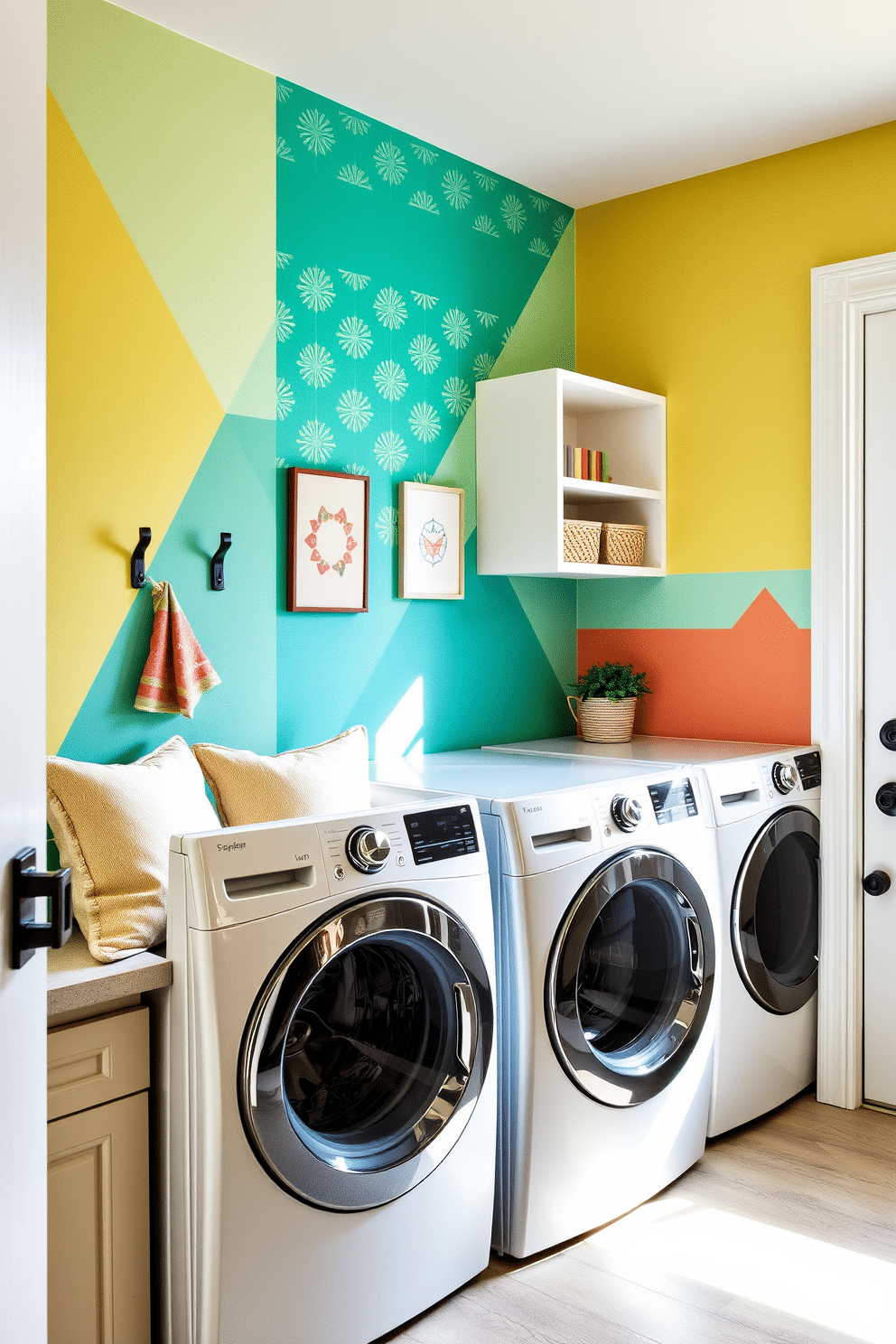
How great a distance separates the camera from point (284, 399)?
257cm

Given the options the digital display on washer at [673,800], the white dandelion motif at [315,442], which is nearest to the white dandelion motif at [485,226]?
the white dandelion motif at [315,442]

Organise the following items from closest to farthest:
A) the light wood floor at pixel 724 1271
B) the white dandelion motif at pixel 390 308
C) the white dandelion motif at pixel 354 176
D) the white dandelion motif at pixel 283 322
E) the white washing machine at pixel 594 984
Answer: the light wood floor at pixel 724 1271 < the white washing machine at pixel 594 984 < the white dandelion motif at pixel 283 322 < the white dandelion motif at pixel 354 176 < the white dandelion motif at pixel 390 308

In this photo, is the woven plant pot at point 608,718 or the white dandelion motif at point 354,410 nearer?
the white dandelion motif at point 354,410

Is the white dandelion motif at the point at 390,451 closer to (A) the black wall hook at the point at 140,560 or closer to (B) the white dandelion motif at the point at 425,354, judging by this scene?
(B) the white dandelion motif at the point at 425,354

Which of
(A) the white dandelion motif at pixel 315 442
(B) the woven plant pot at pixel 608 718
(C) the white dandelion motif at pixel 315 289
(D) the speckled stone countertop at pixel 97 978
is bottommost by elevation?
(D) the speckled stone countertop at pixel 97 978

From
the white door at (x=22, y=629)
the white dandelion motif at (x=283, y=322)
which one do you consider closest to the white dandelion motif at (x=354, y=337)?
the white dandelion motif at (x=283, y=322)

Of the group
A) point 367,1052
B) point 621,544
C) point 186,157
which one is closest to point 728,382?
point 621,544

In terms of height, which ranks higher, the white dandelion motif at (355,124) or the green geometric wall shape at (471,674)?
the white dandelion motif at (355,124)

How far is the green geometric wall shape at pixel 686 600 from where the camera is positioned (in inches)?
118

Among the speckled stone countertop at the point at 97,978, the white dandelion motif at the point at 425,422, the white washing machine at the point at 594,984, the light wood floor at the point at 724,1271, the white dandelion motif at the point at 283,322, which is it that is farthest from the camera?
the white dandelion motif at the point at 425,422

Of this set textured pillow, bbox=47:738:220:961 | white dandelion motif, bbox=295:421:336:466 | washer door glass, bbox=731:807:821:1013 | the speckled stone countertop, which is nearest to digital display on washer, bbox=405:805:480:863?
textured pillow, bbox=47:738:220:961

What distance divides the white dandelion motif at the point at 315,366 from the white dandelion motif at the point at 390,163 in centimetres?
55

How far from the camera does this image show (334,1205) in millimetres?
1746

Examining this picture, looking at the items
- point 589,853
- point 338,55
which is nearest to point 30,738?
point 589,853
